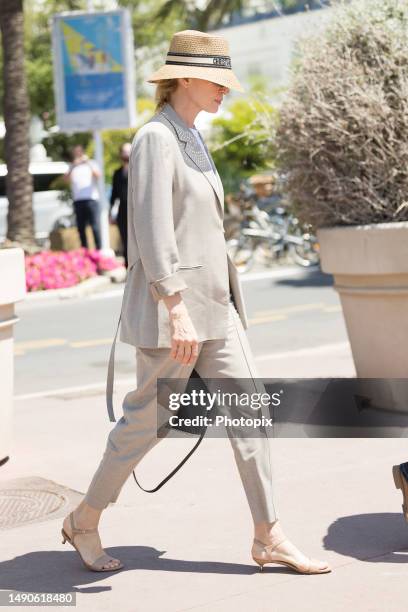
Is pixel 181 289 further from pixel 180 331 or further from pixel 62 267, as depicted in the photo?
pixel 62 267

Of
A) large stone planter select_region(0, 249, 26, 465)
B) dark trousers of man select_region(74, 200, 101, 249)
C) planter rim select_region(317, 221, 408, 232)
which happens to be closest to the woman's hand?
large stone planter select_region(0, 249, 26, 465)

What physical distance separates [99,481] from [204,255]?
91 cm

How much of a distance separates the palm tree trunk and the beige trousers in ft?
44.5

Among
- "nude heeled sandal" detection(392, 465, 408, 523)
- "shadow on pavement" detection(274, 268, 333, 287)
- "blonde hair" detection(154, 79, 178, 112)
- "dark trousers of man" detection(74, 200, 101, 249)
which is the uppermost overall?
"blonde hair" detection(154, 79, 178, 112)

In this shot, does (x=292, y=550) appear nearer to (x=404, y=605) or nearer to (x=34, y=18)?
Result: (x=404, y=605)

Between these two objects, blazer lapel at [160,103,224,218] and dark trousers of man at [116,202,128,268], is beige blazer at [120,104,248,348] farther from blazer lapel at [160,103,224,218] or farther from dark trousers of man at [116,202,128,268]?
dark trousers of man at [116,202,128,268]

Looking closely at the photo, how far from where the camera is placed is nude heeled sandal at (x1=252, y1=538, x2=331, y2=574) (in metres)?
4.11

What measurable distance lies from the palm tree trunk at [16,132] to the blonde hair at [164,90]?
13.4m

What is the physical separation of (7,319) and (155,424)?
1.88 metres

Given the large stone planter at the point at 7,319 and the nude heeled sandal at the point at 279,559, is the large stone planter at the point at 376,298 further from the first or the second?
the nude heeled sandal at the point at 279,559

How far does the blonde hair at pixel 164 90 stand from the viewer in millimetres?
4277

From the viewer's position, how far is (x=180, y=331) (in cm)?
400

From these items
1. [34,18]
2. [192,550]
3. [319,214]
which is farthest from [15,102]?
[34,18]

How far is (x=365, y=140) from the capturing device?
6.36 metres
